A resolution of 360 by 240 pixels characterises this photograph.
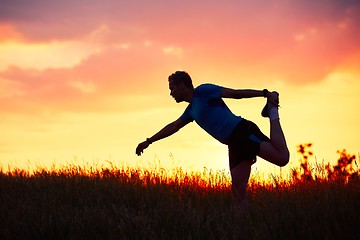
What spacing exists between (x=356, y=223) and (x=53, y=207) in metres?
4.60

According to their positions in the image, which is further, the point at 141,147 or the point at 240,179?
the point at 141,147

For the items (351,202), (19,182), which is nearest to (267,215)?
(351,202)

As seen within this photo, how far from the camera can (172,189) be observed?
9.88m

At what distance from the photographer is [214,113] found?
702cm

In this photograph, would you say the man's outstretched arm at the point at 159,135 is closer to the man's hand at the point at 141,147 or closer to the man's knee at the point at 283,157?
the man's hand at the point at 141,147

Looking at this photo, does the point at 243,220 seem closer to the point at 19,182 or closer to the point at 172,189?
the point at 172,189

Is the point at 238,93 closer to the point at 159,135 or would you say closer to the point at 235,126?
the point at 235,126

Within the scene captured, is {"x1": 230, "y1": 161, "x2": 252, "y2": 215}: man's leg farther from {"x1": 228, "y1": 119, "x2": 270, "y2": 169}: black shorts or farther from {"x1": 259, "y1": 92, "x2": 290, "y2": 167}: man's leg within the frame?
{"x1": 259, "y1": 92, "x2": 290, "y2": 167}: man's leg

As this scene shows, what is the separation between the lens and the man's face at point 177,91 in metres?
7.24

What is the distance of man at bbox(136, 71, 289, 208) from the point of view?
704cm

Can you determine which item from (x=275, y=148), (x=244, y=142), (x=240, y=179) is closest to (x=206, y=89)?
(x=244, y=142)

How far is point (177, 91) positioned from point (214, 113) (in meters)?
0.61

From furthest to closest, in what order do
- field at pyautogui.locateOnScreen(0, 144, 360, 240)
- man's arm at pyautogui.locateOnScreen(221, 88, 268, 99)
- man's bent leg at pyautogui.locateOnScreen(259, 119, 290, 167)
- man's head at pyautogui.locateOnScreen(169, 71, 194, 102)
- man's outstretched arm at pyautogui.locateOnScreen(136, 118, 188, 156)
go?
1. man's outstretched arm at pyautogui.locateOnScreen(136, 118, 188, 156)
2. man's head at pyautogui.locateOnScreen(169, 71, 194, 102)
3. man's bent leg at pyautogui.locateOnScreen(259, 119, 290, 167)
4. man's arm at pyautogui.locateOnScreen(221, 88, 268, 99)
5. field at pyautogui.locateOnScreen(0, 144, 360, 240)

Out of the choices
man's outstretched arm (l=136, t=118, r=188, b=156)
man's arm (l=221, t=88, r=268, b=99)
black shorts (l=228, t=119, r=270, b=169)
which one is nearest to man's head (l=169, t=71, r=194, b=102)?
man's arm (l=221, t=88, r=268, b=99)
